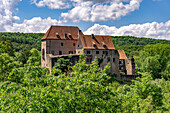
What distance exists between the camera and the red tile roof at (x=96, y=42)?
Answer: 47875 mm

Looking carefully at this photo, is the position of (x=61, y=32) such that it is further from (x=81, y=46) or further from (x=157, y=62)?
(x=157, y=62)

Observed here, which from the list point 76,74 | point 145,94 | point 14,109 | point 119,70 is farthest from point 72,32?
point 14,109

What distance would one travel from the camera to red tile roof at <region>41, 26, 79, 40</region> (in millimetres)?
50506

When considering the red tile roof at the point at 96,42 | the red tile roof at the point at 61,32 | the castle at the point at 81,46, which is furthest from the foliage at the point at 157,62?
the red tile roof at the point at 61,32

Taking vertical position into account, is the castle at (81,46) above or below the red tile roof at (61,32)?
below

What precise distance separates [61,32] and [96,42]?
437 inches

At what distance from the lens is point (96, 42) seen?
161 feet

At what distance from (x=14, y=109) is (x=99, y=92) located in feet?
16.4

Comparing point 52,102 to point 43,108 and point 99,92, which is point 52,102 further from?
point 99,92

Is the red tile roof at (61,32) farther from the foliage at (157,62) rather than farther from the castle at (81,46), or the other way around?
the foliage at (157,62)

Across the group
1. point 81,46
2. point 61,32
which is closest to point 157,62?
point 81,46

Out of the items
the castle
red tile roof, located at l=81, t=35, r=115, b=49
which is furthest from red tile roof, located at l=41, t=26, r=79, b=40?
red tile roof, located at l=81, t=35, r=115, b=49

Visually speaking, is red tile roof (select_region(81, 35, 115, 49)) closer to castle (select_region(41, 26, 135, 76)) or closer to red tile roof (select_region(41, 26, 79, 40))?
castle (select_region(41, 26, 135, 76))

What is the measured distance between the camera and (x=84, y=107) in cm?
1074
